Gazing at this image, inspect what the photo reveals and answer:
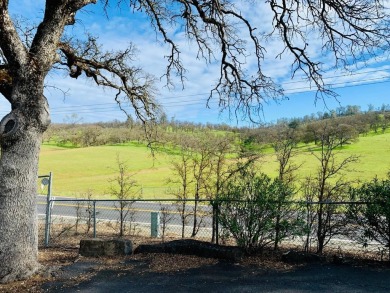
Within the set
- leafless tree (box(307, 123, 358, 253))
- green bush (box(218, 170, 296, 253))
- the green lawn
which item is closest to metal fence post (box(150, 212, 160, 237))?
green bush (box(218, 170, 296, 253))

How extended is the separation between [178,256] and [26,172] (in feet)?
11.4

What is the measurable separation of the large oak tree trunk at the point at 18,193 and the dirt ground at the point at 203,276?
14.8 inches

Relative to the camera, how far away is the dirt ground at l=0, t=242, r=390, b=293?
5.37 metres

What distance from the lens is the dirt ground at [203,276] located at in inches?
211

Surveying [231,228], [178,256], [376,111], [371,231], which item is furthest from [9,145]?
[376,111]

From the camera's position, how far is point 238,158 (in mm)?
10375

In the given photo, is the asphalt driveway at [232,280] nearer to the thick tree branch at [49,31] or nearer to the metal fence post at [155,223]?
the thick tree branch at [49,31]

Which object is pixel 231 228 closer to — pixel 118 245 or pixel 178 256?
pixel 178 256

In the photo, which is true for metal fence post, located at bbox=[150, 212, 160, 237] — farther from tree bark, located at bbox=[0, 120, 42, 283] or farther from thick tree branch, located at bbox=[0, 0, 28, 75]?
thick tree branch, located at bbox=[0, 0, 28, 75]

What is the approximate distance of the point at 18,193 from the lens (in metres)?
6.24

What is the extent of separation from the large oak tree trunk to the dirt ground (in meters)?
0.38

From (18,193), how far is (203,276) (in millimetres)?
3519

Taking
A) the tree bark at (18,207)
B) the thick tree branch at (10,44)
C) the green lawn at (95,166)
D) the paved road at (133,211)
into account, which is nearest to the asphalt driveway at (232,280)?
the tree bark at (18,207)

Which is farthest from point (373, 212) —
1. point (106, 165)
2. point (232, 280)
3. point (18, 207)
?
point (106, 165)
